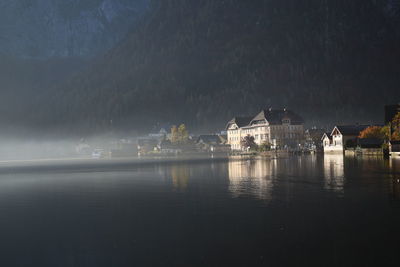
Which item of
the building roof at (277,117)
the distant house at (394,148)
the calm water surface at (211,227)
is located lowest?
the calm water surface at (211,227)

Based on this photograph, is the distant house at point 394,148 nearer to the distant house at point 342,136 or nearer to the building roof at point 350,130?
the distant house at point 342,136

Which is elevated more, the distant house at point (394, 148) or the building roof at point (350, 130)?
the building roof at point (350, 130)

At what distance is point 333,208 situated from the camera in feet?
104

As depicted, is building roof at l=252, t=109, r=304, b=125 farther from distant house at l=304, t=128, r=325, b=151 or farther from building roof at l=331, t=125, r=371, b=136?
building roof at l=331, t=125, r=371, b=136

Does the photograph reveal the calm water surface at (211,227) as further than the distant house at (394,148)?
No

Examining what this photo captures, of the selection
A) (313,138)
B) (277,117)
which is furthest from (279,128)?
(313,138)

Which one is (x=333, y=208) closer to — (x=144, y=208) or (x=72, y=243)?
(x=144, y=208)

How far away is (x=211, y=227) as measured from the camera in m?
27.2

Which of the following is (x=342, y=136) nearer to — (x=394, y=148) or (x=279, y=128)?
(x=394, y=148)

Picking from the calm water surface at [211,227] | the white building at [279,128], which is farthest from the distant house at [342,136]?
the calm water surface at [211,227]

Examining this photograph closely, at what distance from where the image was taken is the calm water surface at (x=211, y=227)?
2128 centimetres

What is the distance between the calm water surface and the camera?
21281 millimetres

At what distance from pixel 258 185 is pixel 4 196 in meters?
25.6

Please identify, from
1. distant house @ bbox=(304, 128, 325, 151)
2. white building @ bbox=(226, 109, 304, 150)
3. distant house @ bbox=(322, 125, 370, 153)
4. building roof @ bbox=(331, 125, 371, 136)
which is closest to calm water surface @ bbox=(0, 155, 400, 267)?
distant house @ bbox=(322, 125, 370, 153)
